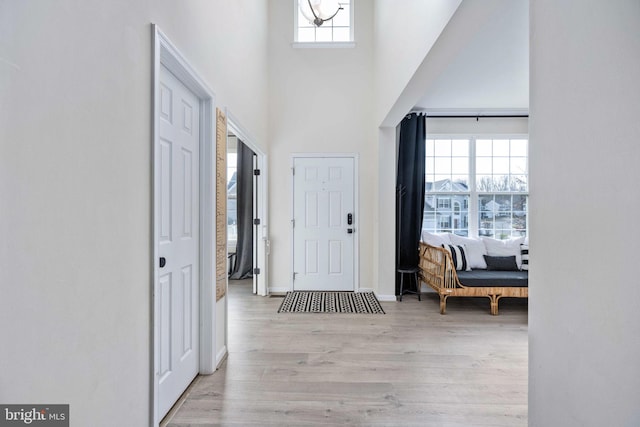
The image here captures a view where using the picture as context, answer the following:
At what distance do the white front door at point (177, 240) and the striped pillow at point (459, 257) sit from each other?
329 cm

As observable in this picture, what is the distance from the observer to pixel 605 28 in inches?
32.7

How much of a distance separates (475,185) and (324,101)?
256 cm

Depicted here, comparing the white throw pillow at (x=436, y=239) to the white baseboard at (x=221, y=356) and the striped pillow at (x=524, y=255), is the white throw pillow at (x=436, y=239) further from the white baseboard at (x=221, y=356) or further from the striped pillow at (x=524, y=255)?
the white baseboard at (x=221, y=356)

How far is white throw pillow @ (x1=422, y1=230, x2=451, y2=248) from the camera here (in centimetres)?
448

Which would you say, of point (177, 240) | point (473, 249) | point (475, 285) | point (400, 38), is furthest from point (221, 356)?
point (473, 249)
